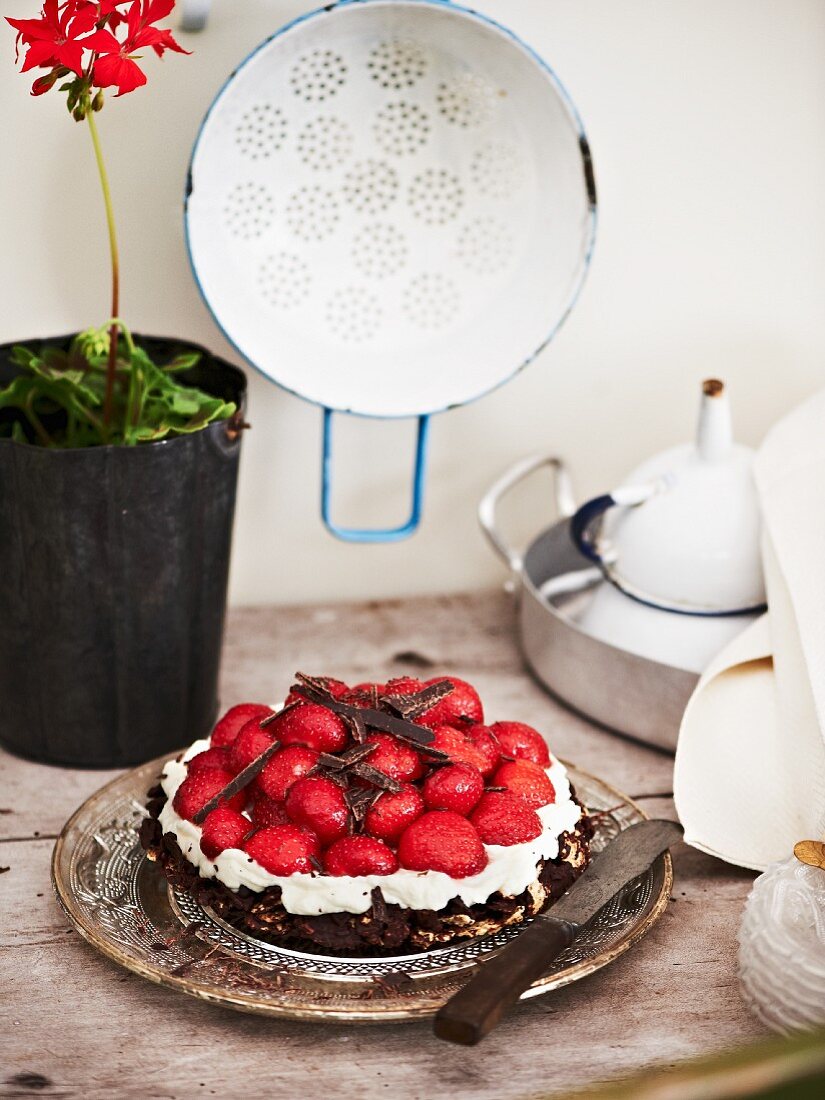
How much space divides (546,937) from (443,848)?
0.07 meters

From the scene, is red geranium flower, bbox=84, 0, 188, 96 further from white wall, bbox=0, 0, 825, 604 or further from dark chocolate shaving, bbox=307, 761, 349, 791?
dark chocolate shaving, bbox=307, 761, 349, 791

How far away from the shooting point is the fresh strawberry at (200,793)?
A: 0.71 m

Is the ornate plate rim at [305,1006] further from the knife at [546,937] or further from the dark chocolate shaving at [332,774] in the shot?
the dark chocolate shaving at [332,774]

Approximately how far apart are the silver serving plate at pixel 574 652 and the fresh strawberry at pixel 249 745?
0.32m

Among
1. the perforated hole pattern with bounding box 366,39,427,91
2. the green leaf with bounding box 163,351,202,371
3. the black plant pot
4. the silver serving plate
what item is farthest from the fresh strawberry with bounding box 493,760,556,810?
the perforated hole pattern with bounding box 366,39,427,91

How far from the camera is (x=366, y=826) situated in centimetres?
68

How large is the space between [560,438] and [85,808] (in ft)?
2.10

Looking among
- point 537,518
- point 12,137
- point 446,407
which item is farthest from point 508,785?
point 12,137

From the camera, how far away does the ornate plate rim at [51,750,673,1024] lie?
1.99 ft

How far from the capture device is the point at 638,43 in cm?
111

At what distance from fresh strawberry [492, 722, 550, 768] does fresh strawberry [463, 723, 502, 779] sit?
0.5 inches

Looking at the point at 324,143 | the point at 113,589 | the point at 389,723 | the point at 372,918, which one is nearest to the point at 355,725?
the point at 389,723

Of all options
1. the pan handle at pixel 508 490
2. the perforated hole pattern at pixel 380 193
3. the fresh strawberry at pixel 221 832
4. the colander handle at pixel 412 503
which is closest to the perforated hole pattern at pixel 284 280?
the perforated hole pattern at pixel 380 193

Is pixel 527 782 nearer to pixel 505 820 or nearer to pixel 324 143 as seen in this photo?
pixel 505 820
